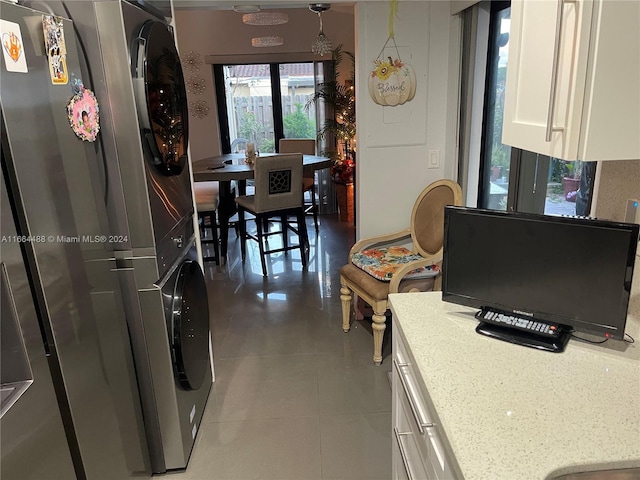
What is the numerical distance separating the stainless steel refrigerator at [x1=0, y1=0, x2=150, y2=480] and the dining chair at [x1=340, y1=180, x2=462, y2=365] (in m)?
1.51

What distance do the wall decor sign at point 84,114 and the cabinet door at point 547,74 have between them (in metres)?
1.26

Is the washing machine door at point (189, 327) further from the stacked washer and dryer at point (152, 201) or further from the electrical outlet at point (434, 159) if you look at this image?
the electrical outlet at point (434, 159)

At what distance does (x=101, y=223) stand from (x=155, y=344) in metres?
0.56

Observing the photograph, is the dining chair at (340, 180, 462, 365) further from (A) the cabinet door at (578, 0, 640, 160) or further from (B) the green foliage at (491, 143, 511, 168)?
(A) the cabinet door at (578, 0, 640, 160)

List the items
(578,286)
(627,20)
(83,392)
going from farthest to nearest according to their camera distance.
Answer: (83,392) → (578,286) → (627,20)

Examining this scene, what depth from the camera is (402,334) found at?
4.84 ft

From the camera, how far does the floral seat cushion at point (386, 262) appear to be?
9.12ft

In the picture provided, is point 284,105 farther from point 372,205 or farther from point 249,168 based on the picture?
point 372,205

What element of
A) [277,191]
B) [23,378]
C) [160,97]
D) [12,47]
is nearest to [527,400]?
[23,378]

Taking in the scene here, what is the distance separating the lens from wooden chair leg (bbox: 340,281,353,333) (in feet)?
10.0

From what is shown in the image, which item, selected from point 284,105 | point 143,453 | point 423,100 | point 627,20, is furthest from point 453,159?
point 284,105

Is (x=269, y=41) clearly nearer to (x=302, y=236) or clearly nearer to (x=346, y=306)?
(x=302, y=236)

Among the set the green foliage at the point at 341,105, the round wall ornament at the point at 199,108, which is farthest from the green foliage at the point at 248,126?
the green foliage at the point at 341,105

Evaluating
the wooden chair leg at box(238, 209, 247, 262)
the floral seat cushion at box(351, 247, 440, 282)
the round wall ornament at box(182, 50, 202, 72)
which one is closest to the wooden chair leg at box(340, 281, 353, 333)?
the floral seat cushion at box(351, 247, 440, 282)
